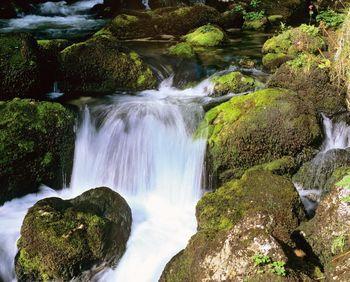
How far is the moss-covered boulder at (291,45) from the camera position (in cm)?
925

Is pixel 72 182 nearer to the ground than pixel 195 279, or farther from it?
nearer to the ground

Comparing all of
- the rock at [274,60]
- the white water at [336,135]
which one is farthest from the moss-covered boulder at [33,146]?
the rock at [274,60]

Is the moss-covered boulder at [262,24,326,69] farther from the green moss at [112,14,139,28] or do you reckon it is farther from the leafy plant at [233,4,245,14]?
the green moss at [112,14,139,28]

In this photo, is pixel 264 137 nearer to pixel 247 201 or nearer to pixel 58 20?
pixel 247 201

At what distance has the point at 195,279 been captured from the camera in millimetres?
4414

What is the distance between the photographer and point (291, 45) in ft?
32.4

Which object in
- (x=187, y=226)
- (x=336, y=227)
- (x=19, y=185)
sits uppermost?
(x=336, y=227)

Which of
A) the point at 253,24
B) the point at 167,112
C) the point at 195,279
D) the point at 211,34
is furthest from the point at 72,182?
the point at 253,24

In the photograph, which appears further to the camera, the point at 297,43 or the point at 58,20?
the point at 58,20

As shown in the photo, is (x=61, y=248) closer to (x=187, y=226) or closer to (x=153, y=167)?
Answer: (x=187, y=226)

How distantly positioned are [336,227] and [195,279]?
163 cm

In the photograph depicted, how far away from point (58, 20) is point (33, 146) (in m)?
8.82

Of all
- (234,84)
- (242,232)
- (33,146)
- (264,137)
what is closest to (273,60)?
(234,84)

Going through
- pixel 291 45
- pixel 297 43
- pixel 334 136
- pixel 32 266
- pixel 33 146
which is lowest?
pixel 32 266
